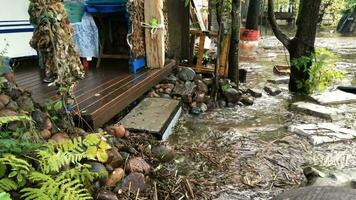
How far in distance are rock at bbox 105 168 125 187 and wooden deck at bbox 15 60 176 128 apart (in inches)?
30.4

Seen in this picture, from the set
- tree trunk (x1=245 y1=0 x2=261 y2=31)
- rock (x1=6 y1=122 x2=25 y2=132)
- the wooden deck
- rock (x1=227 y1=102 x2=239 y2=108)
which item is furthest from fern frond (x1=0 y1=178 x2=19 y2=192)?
tree trunk (x1=245 y1=0 x2=261 y2=31)

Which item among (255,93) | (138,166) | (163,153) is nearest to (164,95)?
(255,93)

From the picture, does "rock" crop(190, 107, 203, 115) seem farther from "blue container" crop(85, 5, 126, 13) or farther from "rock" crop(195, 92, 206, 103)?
"blue container" crop(85, 5, 126, 13)

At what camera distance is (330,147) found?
14.2 ft

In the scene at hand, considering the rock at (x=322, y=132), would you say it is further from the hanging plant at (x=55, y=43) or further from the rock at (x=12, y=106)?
the rock at (x=12, y=106)

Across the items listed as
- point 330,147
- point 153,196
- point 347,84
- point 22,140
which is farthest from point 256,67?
point 22,140

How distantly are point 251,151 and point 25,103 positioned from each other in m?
2.54

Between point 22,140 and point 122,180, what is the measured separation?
3.01ft

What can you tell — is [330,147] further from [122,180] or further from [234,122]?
[122,180]

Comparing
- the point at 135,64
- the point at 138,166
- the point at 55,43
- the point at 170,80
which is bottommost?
the point at 138,166

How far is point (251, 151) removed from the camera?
4223 mm

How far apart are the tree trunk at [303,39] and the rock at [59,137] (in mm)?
4920

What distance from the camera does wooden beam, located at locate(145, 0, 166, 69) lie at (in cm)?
551

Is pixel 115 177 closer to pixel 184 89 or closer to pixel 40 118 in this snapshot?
pixel 40 118
